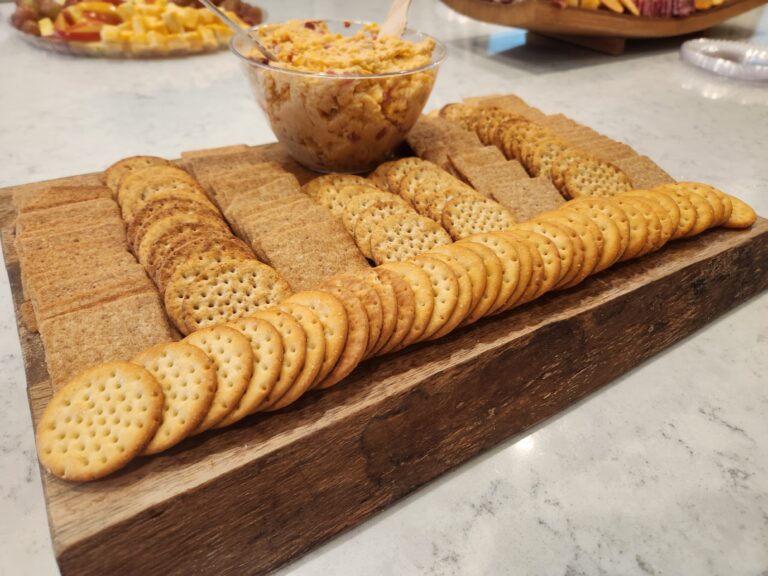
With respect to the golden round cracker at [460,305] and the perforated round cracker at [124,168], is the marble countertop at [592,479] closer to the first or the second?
the golden round cracker at [460,305]

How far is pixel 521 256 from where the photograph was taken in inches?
49.5

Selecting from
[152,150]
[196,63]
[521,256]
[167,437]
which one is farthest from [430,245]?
[196,63]

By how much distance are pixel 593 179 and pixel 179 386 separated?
1.35m

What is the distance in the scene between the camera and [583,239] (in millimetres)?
1353

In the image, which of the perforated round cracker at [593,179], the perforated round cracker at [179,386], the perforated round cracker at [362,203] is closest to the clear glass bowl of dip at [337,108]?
the perforated round cracker at [362,203]

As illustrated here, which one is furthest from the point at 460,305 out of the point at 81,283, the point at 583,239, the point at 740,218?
the point at 740,218

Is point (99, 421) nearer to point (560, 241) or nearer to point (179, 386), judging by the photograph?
point (179, 386)

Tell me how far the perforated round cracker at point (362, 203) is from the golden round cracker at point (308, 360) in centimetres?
49

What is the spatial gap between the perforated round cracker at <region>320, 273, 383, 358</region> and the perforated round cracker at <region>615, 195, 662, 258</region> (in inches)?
28.9

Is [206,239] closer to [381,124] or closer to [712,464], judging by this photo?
[381,124]

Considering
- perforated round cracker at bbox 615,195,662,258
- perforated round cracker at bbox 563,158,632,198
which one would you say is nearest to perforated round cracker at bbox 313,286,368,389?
perforated round cracker at bbox 615,195,662,258

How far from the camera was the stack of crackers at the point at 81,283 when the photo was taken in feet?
3.56

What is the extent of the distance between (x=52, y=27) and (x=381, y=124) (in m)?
2.63

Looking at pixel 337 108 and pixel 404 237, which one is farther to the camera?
pixel 337 108
